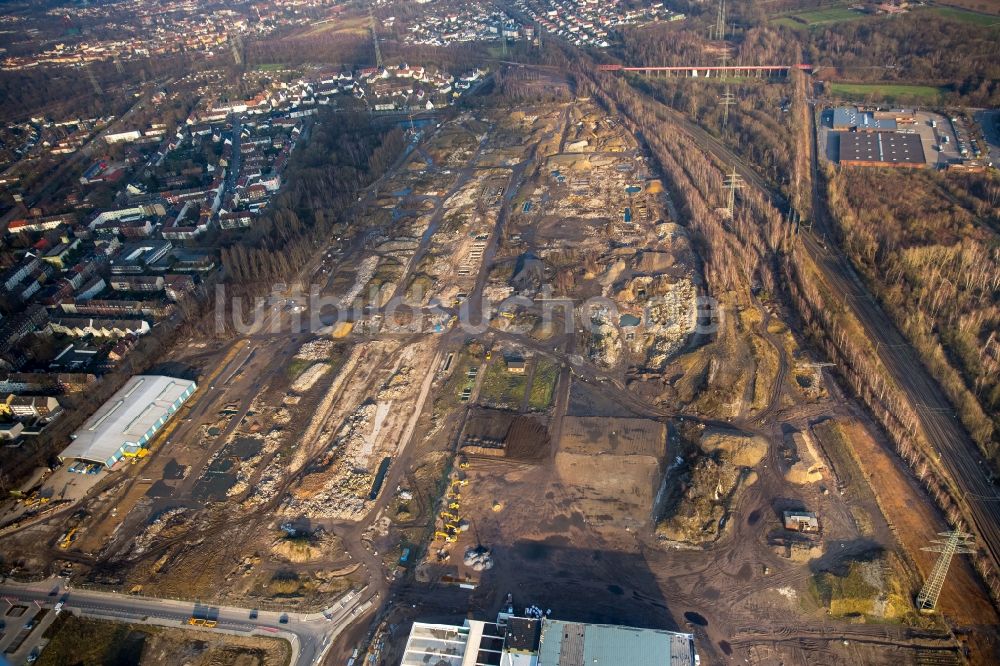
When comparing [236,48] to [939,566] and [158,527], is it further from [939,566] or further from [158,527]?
[939,566]

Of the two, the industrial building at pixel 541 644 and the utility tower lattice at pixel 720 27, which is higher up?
the utility tower lattice at pixel 720 27

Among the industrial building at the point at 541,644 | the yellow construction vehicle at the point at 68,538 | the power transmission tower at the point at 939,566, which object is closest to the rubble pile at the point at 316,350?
the yellow construction vehicle at the point at 68,538

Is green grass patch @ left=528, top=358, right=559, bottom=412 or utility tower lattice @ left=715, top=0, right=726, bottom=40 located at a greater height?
utility tower lattice @ left=715, top=0, right=726, bottom=40

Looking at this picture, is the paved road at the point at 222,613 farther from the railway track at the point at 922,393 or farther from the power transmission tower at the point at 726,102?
the power transmission tower at the point at 726,102

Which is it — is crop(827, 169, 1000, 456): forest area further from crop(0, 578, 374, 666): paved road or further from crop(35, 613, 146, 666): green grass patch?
crop(35, 613, 146, 666): green grass patch

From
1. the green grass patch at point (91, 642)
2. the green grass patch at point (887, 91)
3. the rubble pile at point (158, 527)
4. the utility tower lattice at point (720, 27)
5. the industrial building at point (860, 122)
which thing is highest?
the utility tower lattice at point (720, 27)

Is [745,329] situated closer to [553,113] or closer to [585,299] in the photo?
[585,299]

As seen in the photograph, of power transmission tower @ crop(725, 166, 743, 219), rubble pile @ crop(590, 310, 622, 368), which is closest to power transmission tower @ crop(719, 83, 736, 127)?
power transmission tower @ crop(725, 166, 743, 219)
